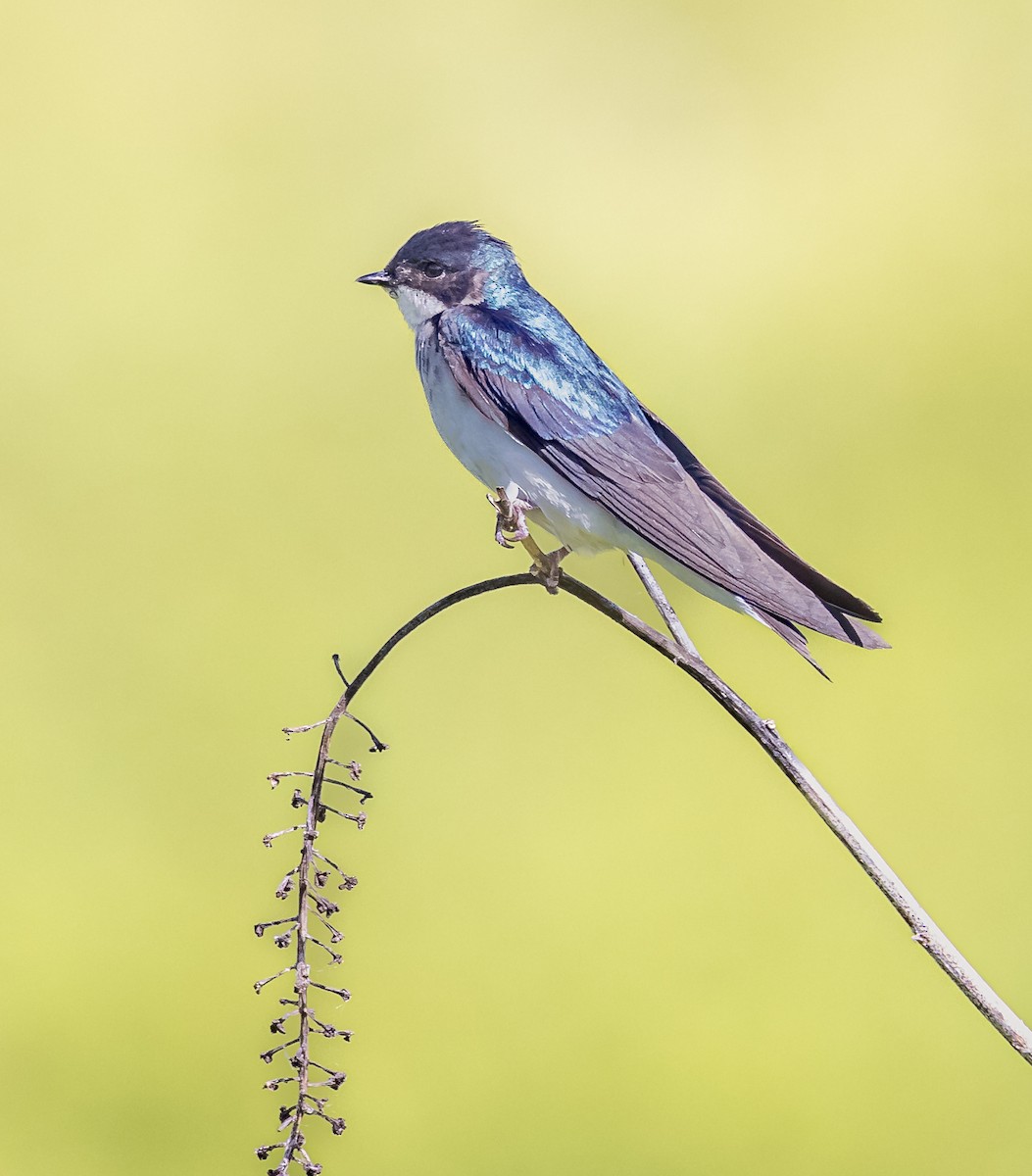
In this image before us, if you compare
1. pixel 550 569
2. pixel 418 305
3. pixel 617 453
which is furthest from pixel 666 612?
pixel 418 305

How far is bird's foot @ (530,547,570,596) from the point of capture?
0.72 metres

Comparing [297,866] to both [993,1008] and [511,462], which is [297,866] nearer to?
[993,1008]

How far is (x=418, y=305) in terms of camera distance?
3.39ft

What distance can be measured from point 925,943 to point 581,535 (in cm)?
43

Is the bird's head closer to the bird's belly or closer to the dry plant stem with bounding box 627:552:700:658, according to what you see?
the bird's belly

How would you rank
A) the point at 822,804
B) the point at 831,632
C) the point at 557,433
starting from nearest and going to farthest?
the point at 822,804 → the point at 831,632 → the point at 557,433

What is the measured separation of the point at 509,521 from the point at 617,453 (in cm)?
18

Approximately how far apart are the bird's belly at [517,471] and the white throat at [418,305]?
7 centimetres

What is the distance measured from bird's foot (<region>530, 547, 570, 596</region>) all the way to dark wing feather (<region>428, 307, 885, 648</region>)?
5 centimetres

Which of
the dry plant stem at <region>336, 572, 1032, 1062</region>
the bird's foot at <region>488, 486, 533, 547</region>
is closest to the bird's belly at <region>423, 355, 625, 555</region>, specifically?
the bird's foot at <region>488, 486, 533, 547</region>

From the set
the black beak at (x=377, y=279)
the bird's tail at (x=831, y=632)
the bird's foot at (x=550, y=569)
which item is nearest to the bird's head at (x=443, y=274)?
the black beak at (x=377, y=279)

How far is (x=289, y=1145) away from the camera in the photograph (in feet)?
1.86

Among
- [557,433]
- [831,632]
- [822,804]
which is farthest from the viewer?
[557,433]

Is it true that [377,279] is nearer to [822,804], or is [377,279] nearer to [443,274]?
[443,274]
